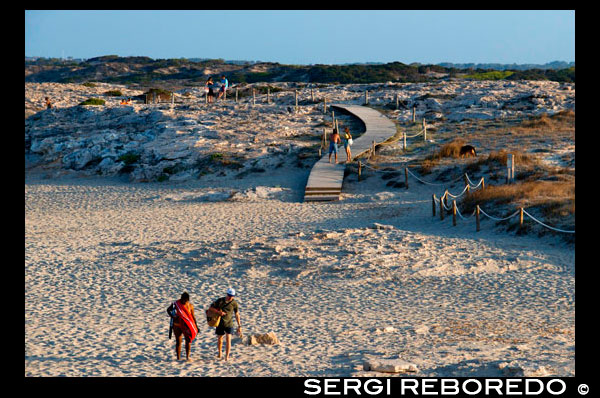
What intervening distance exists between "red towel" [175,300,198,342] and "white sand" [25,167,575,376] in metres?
0.49

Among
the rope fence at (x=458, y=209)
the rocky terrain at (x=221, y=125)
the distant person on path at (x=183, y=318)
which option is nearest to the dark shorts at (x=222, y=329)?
the distant person on path at (x=183, y=318)

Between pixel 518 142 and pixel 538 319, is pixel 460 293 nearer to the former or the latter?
pixel 538 319

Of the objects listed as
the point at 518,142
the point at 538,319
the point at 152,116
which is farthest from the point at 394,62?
the point at 538,319

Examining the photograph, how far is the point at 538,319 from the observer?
12.1 meters

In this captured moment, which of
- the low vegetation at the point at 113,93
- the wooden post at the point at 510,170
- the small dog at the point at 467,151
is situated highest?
the low vegetation at the point at 113,93

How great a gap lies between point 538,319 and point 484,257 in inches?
152

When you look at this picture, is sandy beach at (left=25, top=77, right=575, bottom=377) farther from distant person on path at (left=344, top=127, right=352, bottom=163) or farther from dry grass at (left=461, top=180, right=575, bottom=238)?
distant person on path at (left=344, top=127, right=352, bottom=163)

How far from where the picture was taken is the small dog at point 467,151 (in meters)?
27.7

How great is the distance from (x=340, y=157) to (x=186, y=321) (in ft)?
63.6

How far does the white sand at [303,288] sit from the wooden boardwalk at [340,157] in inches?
26.4

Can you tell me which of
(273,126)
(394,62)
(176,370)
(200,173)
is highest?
(394,62)

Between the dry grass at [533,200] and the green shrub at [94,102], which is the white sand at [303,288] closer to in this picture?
the dry grass at [533,200]

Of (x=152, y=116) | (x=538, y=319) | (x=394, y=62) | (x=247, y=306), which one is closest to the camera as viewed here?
(x=538, y=319)

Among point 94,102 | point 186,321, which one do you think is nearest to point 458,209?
point 186,321
